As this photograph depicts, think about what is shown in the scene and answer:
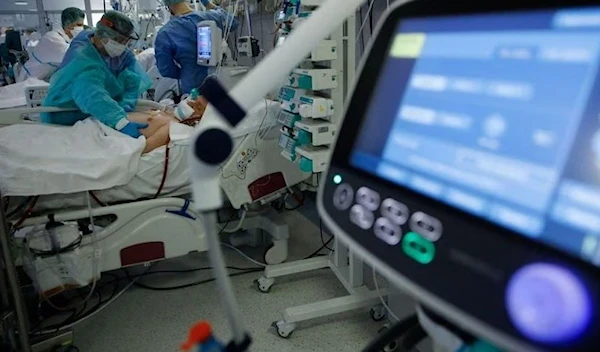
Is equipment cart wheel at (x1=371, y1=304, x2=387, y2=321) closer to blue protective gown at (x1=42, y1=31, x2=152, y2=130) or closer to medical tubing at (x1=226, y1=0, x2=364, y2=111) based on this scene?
blue protective gown at (x1=42, y1=31, x2=152, y2=130)

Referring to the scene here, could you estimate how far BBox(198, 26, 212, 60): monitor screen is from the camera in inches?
115

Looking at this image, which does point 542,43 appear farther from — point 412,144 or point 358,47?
point 358,47

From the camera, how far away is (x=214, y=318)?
2.09m

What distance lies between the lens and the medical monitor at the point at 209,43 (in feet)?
9.44

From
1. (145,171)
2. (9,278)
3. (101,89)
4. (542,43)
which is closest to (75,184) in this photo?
(145,171)

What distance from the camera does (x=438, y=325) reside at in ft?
1.84

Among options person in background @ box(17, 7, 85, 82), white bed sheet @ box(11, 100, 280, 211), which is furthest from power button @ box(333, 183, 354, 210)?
person in background @ box(17, 7, 85, 82)

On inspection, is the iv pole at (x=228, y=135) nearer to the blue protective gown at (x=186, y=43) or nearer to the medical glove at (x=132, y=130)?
the medical glove at (x=132, y=130)

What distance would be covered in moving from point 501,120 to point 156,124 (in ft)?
6.56

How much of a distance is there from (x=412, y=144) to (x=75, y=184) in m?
1.61

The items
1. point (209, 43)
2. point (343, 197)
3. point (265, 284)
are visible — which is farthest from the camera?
point (209, 43)

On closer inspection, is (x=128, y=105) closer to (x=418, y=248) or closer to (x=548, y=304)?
(x=418, y=248)

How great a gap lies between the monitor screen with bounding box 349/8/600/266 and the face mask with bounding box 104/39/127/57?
2.10 meters

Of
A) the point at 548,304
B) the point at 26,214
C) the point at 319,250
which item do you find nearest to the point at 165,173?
the point at 26,214
